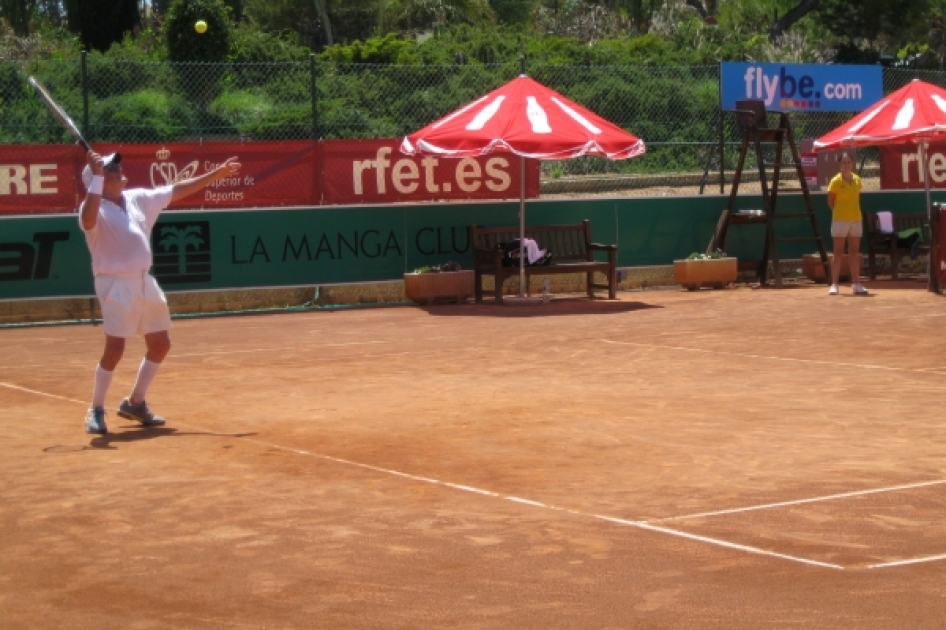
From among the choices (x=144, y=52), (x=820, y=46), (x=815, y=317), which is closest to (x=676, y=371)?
(x=815, y=317)

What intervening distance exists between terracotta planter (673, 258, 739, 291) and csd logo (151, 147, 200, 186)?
23.1 feet

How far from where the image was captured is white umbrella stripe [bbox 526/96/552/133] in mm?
17688

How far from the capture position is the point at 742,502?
7.05m

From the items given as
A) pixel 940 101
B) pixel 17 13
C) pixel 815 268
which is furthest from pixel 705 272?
pixel 17 13

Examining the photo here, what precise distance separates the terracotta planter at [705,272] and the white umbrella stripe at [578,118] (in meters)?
3.44

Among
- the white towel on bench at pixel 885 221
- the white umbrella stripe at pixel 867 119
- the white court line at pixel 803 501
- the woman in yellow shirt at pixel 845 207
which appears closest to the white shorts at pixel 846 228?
the woman in yellow shirt at pixel 845 207

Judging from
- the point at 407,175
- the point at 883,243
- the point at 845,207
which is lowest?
the point at 883,243

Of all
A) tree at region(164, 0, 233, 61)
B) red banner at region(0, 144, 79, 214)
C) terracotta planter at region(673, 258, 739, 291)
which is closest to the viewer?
red banner at region(0, 144, 79, 214)

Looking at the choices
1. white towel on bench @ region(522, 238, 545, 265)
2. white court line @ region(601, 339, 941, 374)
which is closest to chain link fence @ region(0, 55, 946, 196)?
white towel on bench @ region(522, 238, 545, 265)

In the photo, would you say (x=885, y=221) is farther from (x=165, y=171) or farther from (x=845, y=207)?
(x=165, y=171)

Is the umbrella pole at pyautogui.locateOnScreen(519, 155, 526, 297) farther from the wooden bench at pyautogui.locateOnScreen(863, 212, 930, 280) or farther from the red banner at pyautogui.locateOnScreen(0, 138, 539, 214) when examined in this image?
the wooden bench at pyautogui.locateOnScreen(863, 212, 930, 280)

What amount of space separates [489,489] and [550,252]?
483 inches

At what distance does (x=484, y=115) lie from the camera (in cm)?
1806

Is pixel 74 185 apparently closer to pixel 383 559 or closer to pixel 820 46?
pixel 383 559
